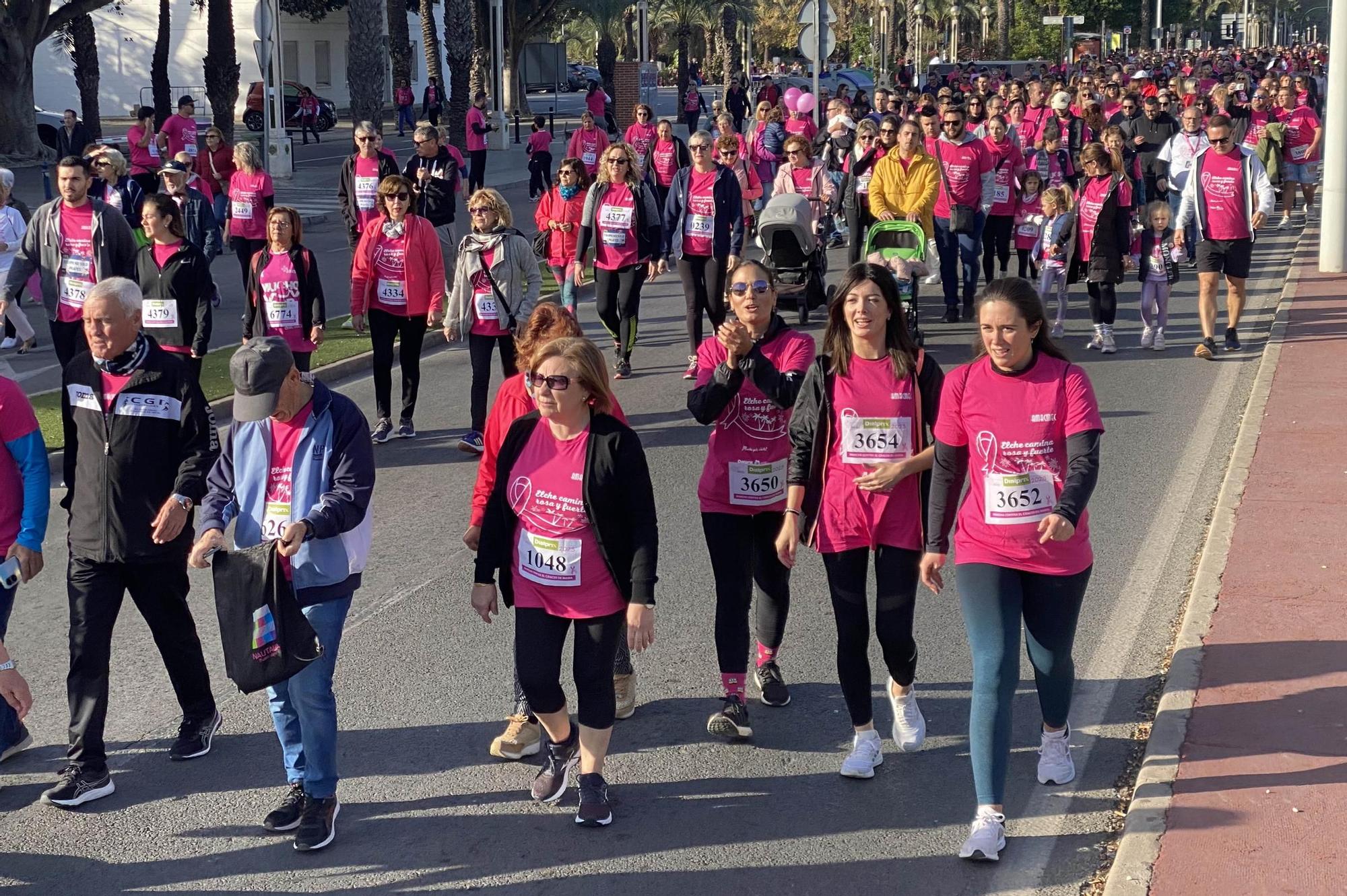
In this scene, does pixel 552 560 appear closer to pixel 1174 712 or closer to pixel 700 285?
pixel 1174 712

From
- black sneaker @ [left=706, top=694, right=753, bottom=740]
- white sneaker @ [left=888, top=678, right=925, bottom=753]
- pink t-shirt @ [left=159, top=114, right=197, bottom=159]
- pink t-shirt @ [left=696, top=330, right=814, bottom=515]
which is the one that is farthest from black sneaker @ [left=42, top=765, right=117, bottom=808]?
pink t-shirt @ [left=159, top=114, right=197, bottom=159]

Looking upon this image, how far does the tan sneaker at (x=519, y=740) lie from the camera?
5.88m

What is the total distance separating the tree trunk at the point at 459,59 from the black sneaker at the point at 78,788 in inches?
1387

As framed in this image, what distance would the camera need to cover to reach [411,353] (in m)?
11.1

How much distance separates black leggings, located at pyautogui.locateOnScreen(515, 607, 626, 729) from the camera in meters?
5.13

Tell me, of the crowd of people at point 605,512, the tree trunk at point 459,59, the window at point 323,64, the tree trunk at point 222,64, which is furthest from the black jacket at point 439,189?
the window at point 323,64

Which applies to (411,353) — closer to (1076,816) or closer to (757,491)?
(757,491)

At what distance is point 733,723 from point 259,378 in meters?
2.24

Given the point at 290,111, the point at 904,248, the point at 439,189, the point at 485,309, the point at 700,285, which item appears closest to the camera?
the point at 485,309

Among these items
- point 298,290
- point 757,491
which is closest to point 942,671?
point 757,491

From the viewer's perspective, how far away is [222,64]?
116 feet

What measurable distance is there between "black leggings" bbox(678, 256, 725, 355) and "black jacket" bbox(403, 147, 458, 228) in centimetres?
344

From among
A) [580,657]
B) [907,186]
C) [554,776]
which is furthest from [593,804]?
Result: [907,186]

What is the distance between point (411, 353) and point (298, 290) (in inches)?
45.9
